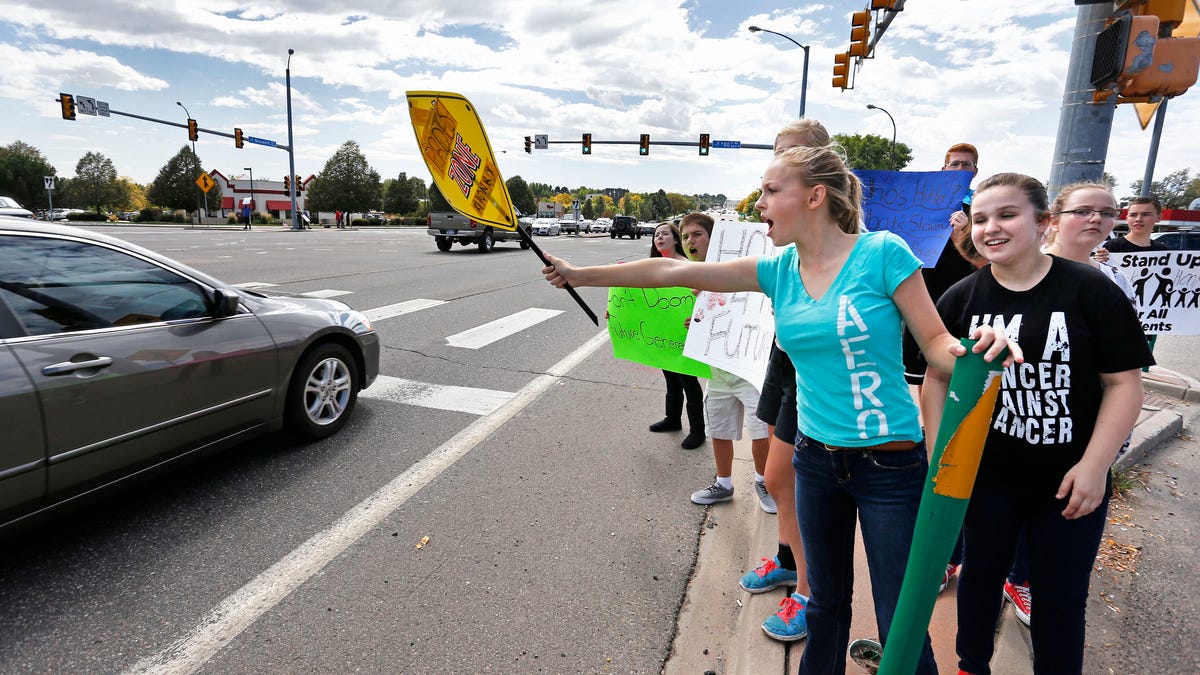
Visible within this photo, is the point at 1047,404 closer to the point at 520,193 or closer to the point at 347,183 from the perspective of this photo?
the point at 347,183

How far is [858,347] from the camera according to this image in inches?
69.1

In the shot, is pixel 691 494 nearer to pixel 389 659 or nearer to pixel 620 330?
pixel 620 330

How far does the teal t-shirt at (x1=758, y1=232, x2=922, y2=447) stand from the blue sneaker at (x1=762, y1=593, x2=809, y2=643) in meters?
1.08

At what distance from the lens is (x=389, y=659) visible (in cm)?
246

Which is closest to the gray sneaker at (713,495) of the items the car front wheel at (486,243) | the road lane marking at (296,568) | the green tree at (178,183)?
the road lane marking at (296,568)

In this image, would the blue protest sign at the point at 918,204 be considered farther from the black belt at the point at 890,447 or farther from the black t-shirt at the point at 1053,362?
the black belt at the point at 890,447

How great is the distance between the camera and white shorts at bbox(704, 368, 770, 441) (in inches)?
143

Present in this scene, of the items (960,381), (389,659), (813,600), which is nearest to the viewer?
(960,381)

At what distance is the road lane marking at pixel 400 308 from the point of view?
30.8 ft

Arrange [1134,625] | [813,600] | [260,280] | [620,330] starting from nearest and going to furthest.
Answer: [813,600], [1134,625], [620,330], [260,280]

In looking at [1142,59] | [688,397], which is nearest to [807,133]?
[688,397]

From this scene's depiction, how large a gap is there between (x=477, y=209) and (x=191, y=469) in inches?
124

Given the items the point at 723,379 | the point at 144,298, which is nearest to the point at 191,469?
the point at 144,298

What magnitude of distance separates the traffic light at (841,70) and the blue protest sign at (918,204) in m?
13.9
